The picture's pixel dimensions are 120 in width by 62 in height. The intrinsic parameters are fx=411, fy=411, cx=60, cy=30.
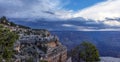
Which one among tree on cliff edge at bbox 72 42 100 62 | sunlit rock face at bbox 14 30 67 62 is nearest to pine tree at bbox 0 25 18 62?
sunlit rock face at bbox 14 30 67 62

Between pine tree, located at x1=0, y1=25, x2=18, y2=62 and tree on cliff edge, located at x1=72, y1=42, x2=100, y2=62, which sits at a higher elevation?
pine tree, located at x1=0, y1=25, x2=18, y2=62

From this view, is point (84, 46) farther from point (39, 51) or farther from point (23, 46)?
point (23, 46)

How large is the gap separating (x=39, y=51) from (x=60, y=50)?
75.7 feet

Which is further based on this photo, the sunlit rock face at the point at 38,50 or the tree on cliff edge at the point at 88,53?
the sunlit rock face at the point at 38,50

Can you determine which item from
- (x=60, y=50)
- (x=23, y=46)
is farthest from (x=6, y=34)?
(x=60, y=50)

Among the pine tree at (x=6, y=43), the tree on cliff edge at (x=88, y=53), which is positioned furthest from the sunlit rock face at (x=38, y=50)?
the pine tree at (x=6, y=43)

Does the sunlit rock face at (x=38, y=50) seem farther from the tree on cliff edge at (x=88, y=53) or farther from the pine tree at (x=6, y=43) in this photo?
the pine tree at (x=6, y=43)

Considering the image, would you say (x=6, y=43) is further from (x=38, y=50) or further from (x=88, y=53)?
(x=38, y=50)

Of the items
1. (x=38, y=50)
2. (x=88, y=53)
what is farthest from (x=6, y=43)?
(x=38, y=50)

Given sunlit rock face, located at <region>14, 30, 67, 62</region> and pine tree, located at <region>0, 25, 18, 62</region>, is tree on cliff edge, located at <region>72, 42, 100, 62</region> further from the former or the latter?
pine tree, located at <region>0, 25, 18, 62</region>

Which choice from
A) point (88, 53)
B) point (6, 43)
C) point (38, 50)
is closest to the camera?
point (6, 43)

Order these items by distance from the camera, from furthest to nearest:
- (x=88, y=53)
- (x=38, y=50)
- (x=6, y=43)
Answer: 1. (x=38, y=50)
2. (x=88, y=53)
3. (x=6, y=43)

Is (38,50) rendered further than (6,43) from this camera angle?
Yes

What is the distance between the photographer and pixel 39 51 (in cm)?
11725
